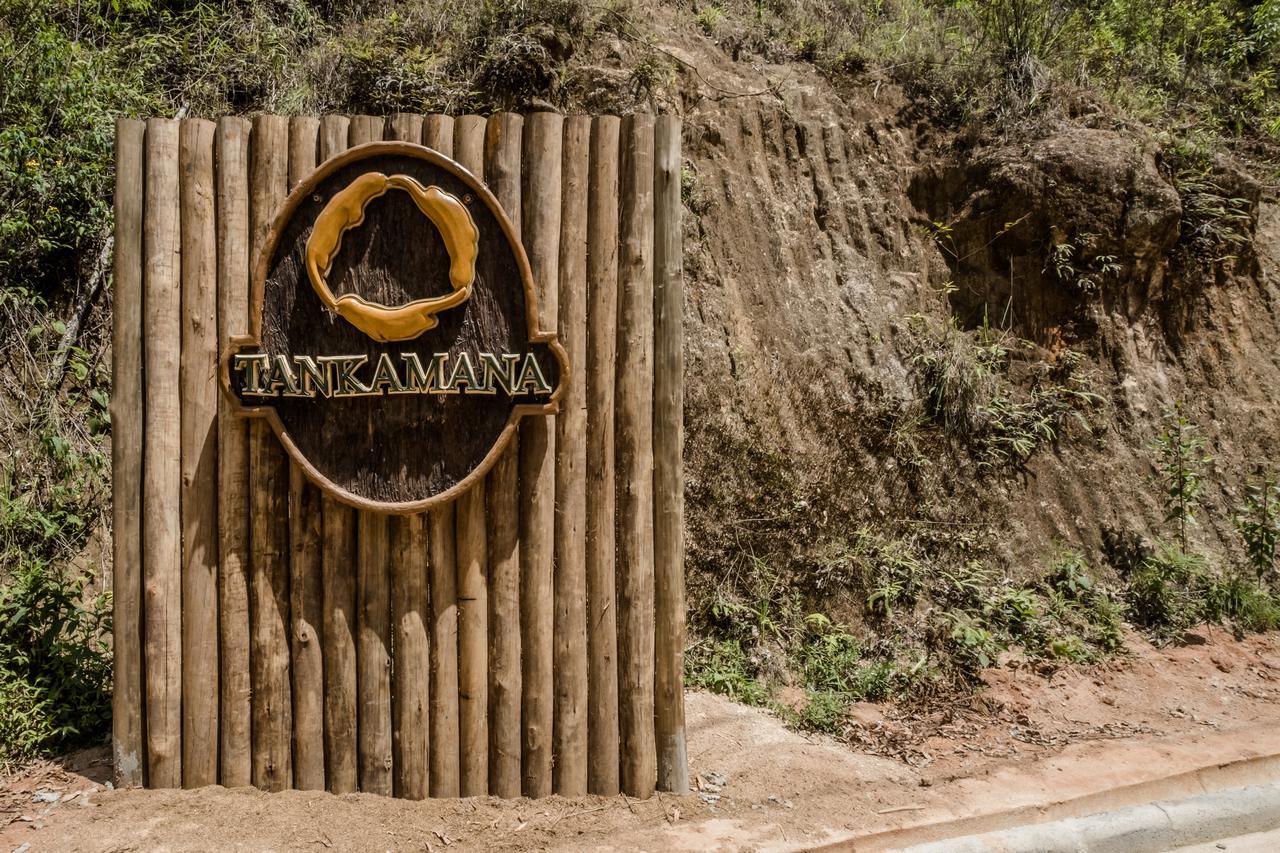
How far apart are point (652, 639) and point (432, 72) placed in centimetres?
459

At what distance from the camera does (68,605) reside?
3.75 metres

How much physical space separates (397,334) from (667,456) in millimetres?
1177

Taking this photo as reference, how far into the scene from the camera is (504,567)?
3213mm

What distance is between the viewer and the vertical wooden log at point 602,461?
325 cm

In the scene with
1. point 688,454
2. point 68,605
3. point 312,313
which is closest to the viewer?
point 312,313

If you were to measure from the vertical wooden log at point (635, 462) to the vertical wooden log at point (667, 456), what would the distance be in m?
0.04

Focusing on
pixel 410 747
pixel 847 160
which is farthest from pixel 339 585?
pixel 847 160

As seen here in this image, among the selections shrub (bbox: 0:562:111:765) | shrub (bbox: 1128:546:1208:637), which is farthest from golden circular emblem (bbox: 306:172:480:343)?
shrub (bbox: 1128:546:1208:637)

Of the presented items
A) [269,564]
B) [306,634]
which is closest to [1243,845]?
[306,634]

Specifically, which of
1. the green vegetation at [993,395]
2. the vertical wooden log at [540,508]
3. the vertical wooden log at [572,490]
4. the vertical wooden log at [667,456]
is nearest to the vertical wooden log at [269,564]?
the vertical wooden log at [540,508]

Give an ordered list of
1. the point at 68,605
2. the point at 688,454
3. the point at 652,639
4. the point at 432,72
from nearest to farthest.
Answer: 1. the point at 652,639
2. the point at 68,605
3. the point at 688,454
4. the point at 432,72

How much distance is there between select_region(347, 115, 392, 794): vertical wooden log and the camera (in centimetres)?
318

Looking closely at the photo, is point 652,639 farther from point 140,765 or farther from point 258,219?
point 258,219

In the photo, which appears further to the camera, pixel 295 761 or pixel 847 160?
pixel 847 160
